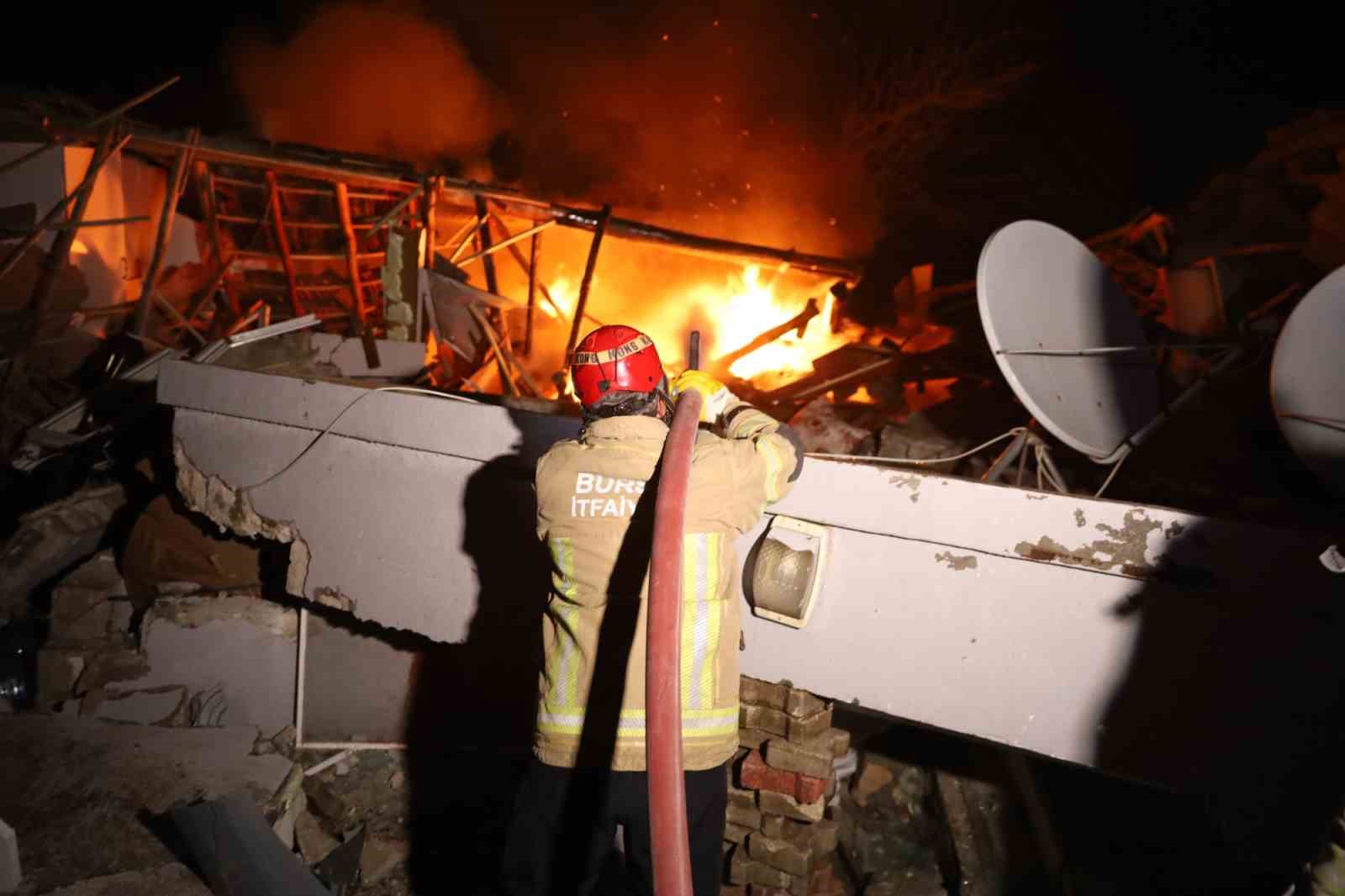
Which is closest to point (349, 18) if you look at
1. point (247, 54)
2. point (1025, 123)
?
point (247, 54)

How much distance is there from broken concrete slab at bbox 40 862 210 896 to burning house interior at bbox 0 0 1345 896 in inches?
1.1

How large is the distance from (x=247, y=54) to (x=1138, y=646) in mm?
18082

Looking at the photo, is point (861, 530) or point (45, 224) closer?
point (861, 530)

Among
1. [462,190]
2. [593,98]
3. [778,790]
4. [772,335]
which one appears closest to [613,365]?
[778,790]

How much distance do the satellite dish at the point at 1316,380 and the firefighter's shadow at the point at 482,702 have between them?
360 cm

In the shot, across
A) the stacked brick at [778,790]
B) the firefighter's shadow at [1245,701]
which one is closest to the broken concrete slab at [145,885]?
the stacked brick at [778,790]

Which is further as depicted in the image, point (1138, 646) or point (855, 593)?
point (855, 593)

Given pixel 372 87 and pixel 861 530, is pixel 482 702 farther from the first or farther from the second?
pixel 372 87

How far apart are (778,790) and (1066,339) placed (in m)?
3.06

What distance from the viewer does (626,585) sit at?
8.50 ft

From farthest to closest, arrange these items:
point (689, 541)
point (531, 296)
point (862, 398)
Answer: point (531, 296) → point (862, 398) → point (689, 541)

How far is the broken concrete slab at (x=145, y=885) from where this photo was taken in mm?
3309

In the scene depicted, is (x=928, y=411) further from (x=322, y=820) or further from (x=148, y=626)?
(x=148, y=626)

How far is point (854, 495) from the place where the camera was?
3049 mm
